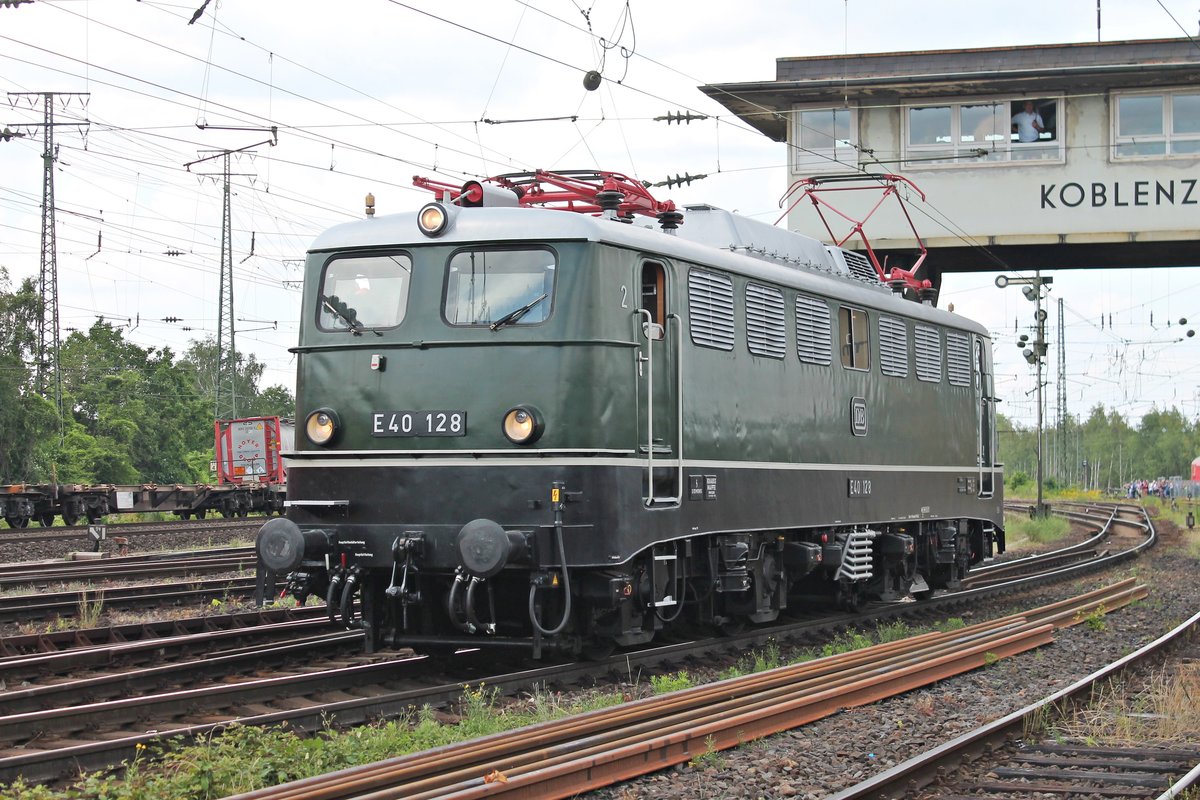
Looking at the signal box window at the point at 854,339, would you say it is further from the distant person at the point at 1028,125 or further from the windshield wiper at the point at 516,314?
the distant person at the point at 1028,125

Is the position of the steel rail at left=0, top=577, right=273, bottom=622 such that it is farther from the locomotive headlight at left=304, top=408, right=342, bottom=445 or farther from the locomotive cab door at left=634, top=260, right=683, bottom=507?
the locomotive cab door at left=634, top=260, right=683, bottom=507

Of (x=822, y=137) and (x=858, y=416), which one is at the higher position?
(x=822, y=137)

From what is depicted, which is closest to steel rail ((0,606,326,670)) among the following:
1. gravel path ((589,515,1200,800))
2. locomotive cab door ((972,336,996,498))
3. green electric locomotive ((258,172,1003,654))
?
green electric locomotive ((258,172,1003,654))

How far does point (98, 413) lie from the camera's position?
54.6 metres

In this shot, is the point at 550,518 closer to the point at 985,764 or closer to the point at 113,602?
the point at 985,764

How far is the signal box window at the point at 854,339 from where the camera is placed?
13797 mm

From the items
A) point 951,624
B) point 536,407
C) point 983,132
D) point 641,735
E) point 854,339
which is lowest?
point 951,624

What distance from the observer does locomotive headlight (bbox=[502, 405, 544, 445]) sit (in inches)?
378

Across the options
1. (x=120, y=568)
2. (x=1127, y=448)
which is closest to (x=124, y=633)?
(x=120, y=568)

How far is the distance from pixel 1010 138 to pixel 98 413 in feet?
135

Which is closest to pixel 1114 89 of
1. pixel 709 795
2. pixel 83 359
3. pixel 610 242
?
pixel 610 242

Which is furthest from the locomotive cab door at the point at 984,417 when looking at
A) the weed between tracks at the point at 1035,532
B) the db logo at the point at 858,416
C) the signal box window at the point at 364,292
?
the weed between tracks at the point at 1035,532

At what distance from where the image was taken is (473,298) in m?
10.0

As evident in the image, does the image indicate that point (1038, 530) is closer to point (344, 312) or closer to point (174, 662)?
point (344, 312)
